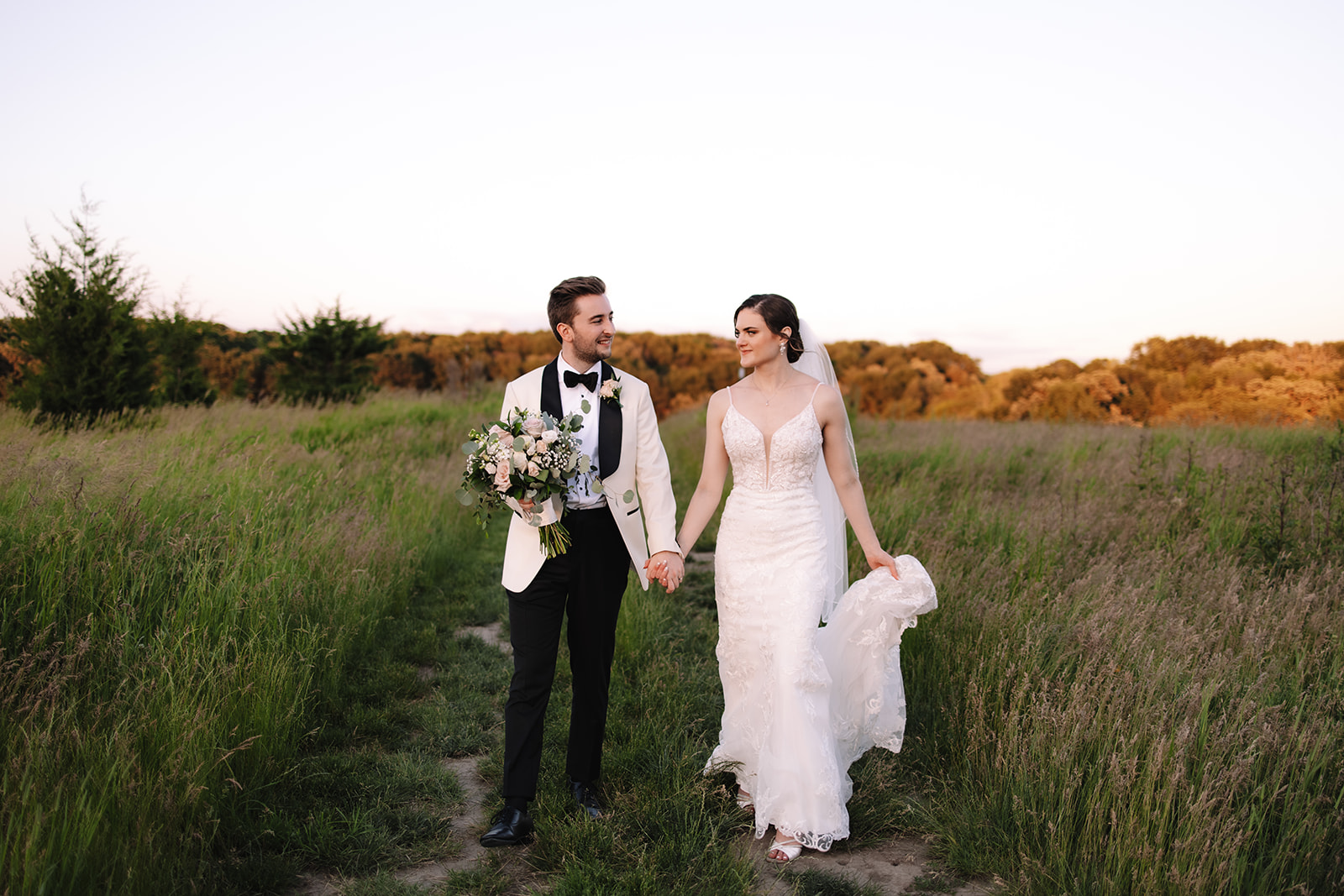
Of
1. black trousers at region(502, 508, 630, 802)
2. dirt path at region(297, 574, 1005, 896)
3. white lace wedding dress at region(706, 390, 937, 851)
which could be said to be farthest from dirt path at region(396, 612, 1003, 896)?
black trousers at region(502, 508, 630, 802)

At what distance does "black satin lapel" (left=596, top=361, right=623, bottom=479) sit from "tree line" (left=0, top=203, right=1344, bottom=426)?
31.1 feet

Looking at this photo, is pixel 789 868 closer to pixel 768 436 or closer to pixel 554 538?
pixel 554 538

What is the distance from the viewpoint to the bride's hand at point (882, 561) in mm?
3842

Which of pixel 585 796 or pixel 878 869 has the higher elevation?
pixel 585 796

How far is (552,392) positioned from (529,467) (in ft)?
1.79

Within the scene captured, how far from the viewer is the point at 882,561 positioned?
3891 mm

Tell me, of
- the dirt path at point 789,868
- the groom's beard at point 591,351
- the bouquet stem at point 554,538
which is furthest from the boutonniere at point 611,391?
the dirt path at point 789,868

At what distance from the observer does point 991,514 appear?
729cm

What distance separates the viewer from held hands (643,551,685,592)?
11.8 ft

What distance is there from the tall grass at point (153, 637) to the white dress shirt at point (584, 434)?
1.67 metres

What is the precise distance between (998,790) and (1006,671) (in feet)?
2.38

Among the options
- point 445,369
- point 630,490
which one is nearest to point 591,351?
point 630,490

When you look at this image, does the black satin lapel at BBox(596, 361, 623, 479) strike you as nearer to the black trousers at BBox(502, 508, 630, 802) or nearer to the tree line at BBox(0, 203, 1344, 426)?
the black trousers at BBox(502, 508, 630, 802)

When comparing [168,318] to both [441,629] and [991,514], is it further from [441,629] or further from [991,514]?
[991,514]
